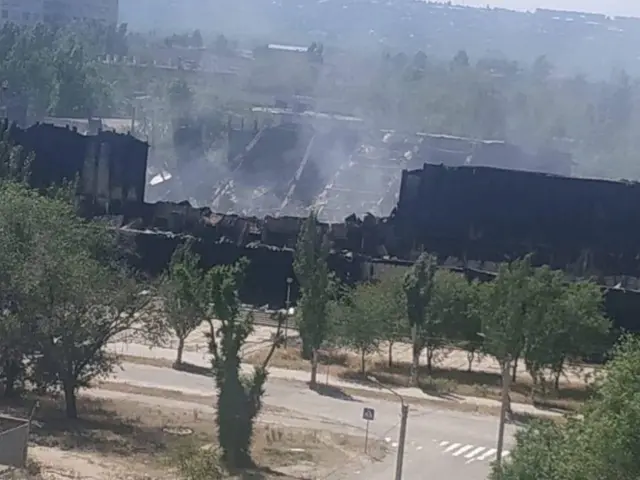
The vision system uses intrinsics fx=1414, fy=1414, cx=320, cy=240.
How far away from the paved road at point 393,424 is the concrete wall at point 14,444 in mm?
4416

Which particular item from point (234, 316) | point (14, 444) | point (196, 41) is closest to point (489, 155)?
point (196, 41)

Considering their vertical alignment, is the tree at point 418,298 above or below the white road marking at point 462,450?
above

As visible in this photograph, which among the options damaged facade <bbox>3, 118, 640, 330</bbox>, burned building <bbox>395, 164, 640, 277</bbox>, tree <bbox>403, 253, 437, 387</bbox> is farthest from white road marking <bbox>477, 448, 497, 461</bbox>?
burned building <bbox>395, 164, 640, 277</bbox>

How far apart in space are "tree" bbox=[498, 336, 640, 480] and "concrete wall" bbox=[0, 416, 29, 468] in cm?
583

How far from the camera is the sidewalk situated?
25.7m

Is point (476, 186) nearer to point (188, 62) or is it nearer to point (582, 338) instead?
point (582, 338)

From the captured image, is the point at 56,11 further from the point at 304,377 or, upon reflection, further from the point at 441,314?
the point at 304,377

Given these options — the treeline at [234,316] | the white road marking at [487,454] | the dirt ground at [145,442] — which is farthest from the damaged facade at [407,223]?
the white road marking at [487,454]

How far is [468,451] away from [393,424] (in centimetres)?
185

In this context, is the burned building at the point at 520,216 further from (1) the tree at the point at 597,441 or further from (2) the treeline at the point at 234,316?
(1) the tree at the point at 597,441

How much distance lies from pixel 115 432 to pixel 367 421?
13.8 feet

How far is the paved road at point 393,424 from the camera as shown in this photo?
20.3 meters

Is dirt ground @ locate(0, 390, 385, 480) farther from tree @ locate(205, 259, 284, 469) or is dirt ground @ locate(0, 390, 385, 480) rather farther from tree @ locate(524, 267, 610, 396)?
tree @ locate(524, 267, 610, 396)

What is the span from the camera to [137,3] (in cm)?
18300
